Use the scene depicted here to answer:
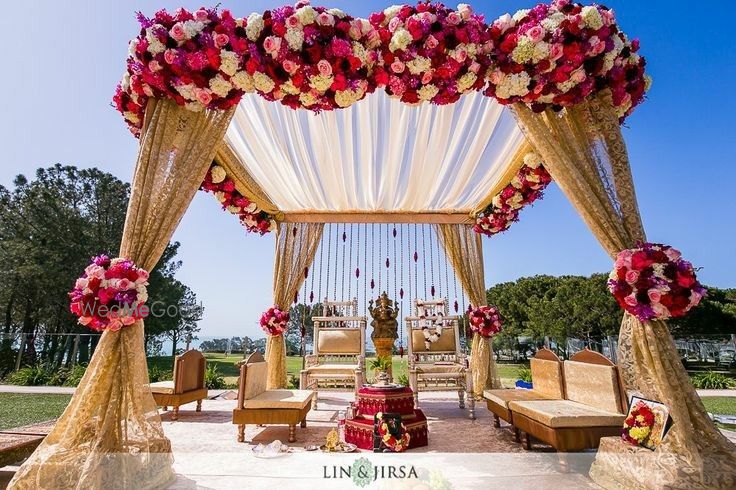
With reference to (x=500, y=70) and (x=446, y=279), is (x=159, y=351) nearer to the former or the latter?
(x=446, y=279)

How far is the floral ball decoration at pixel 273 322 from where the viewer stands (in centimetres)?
619

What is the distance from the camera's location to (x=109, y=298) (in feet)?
8.45

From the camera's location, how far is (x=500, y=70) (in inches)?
119

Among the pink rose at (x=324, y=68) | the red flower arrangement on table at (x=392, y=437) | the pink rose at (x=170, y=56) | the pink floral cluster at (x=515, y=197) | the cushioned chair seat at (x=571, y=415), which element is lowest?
the red flower arrangement on table at (x=392, y=437)

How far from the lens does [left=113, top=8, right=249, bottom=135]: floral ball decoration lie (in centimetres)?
289

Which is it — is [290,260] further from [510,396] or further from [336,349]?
[510,396]

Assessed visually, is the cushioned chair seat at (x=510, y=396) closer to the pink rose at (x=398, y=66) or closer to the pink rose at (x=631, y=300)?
the pink rose at (x=631, y=300)

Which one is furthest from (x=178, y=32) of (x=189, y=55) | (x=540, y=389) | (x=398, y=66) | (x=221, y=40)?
(x=540, y=389)

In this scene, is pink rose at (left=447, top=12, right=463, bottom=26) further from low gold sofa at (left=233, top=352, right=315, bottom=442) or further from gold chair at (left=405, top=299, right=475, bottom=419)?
gold chair at (left=405, top=299, right=475, bottom=419)

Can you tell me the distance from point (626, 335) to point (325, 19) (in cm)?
314

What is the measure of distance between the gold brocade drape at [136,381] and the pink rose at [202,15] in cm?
69

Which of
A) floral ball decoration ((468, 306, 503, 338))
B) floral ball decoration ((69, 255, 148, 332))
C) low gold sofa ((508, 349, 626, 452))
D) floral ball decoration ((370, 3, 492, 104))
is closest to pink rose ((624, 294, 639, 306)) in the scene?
low gold sofa ((508, 349, 626, 452))

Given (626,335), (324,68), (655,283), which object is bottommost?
(626,335)

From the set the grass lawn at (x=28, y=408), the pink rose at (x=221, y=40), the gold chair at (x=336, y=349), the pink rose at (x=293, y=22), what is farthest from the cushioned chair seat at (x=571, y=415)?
the grass lawn at (x=28, y=408)
